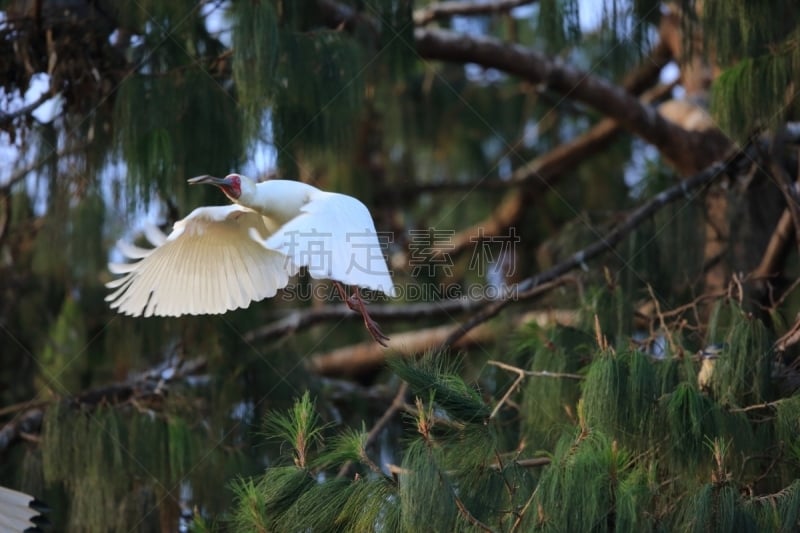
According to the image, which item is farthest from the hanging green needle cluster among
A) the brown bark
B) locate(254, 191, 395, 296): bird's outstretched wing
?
the brown bark

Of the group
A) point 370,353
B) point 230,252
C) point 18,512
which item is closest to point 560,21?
point 230,252

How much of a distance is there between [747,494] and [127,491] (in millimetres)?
1611

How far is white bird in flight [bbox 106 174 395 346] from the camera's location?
2.62 m

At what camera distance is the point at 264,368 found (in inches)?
136

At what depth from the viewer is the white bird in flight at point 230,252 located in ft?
8.61

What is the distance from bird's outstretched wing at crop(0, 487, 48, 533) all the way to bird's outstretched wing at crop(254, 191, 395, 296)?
0.95 m

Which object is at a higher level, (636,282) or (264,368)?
(636,282)

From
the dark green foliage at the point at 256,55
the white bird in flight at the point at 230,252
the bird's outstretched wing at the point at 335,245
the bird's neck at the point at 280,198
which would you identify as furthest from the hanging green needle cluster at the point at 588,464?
the dark green foliage at the point at 256,55

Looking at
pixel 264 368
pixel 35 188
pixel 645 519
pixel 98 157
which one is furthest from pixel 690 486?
pixel 35 188

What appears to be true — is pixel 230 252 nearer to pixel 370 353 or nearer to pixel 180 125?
pixel 180 125

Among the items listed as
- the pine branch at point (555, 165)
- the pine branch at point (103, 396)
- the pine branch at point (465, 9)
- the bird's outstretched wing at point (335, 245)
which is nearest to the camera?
the bird's outstretched wing at point (335, 245)

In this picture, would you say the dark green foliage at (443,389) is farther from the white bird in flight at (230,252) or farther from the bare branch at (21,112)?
the bare branch at (21,112)

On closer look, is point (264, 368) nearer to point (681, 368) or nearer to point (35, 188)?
point (35, 188)

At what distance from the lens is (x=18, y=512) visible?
281cm
